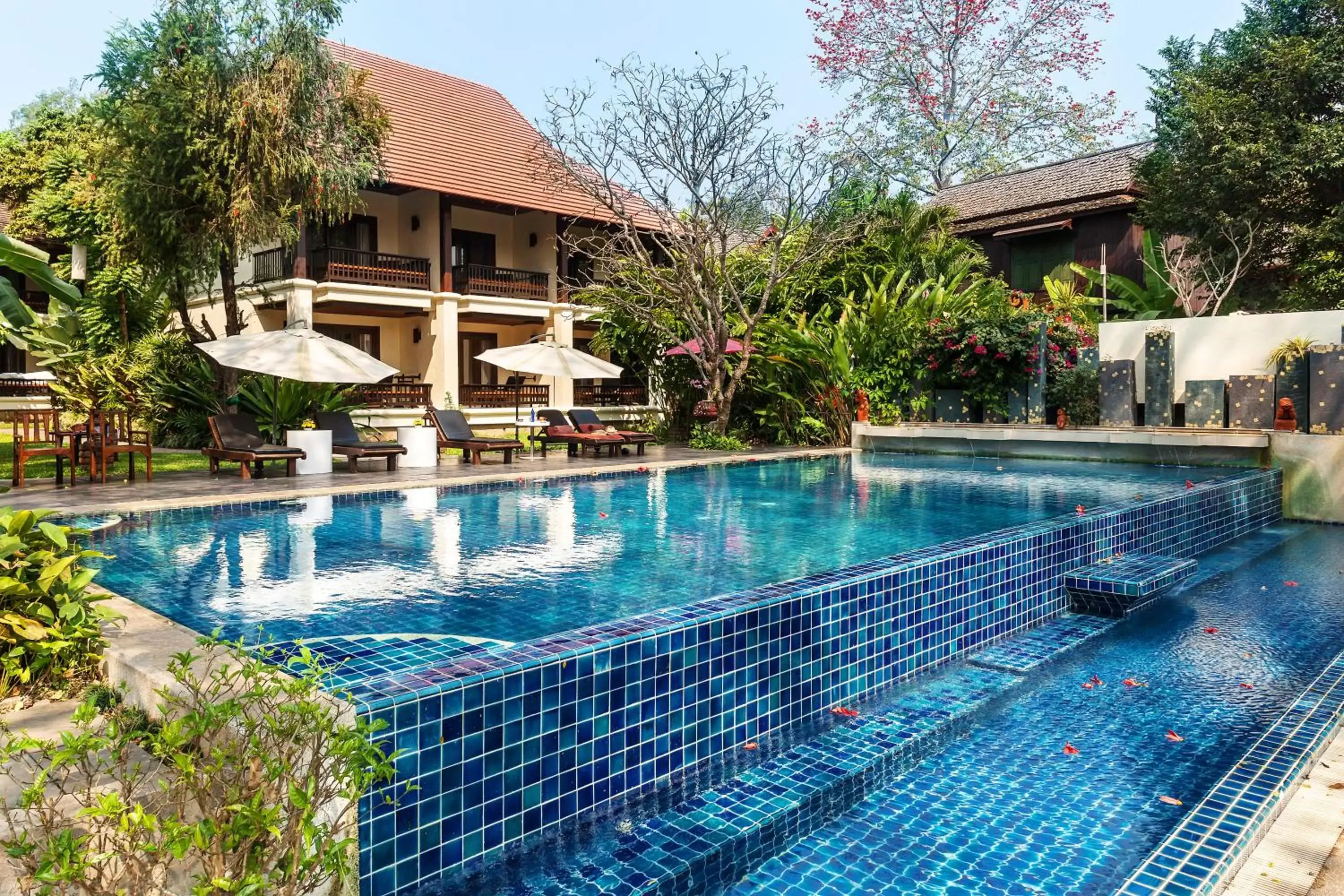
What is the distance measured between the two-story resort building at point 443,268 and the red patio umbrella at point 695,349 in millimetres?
5465

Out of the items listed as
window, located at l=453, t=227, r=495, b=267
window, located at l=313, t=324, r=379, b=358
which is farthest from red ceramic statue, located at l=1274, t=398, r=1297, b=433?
window, located at l=313, t=324, r=379, b=358

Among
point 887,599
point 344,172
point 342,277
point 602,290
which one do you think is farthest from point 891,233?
point 887,599

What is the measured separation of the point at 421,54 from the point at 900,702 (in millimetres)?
29042

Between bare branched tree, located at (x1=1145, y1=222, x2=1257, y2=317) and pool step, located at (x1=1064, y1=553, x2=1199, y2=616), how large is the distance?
15.4 m

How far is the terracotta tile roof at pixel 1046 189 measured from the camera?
2530 cm

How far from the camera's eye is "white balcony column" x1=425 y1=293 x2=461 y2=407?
23391 millimetres

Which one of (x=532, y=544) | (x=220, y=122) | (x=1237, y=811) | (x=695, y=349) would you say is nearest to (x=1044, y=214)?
(x=695, y=349)

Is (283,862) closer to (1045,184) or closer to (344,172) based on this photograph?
(344,172)

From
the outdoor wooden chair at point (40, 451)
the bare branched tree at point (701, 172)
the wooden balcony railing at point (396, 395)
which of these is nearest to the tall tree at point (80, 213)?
the wooden balcony railing at point (396, 395)

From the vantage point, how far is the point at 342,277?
22000 mm

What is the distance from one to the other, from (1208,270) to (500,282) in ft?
59.9

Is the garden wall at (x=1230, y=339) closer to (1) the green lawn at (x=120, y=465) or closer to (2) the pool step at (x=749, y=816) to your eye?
(2) the pool step at (x=749, y=816)

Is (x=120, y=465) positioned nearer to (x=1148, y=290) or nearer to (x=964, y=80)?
(x=1148, y=290)

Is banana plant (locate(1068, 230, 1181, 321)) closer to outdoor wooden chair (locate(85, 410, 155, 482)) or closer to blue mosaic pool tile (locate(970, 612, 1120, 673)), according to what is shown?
blue mosaic pool tile (locate(970, 612, 1120, 673))
